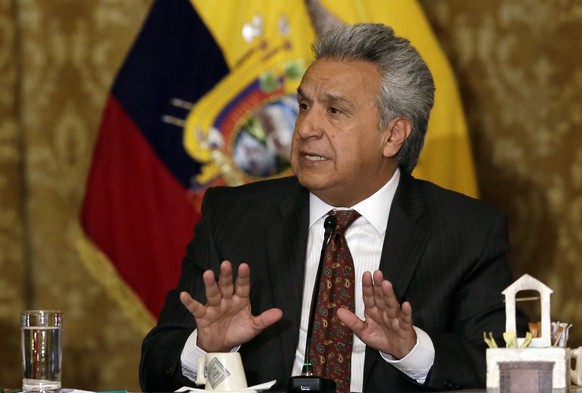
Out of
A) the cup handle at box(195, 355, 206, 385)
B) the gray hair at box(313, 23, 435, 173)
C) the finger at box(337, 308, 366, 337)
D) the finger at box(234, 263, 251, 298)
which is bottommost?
the cup handle at box(195, 355, 206, 385)

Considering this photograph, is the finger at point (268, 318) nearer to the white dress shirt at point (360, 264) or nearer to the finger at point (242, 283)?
the finger at point (242, 283)

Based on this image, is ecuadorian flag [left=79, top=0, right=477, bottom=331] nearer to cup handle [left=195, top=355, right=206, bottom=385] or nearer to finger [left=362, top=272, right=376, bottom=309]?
finger [left=362, top=272, right=376, bottom=309]

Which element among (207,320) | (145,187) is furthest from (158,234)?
(207,320)

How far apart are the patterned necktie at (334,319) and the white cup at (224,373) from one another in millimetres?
410

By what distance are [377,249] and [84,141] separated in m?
1.82

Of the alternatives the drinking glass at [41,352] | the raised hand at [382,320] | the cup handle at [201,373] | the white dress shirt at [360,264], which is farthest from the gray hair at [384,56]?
the drinking glass at [41,352]

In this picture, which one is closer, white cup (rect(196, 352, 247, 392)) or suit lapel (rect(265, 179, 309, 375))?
white cup (rect(196, 352, 247, 392))

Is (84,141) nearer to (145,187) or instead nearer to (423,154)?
(145,187)

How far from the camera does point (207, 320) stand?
7.68 ft

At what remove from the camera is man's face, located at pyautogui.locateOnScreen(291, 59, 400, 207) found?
8.91ft

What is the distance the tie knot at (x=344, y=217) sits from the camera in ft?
9.03

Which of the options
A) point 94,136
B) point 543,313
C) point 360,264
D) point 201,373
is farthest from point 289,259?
point 94,136

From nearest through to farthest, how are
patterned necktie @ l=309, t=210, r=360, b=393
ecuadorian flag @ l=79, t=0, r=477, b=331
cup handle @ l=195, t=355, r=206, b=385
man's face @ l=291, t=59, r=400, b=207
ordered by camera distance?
cup handle @ l=195, t=355, r=206, b=385 → patterned necktie @ l=309, t=210, r=360, b=393 → man's face @ l=291, t=59, r=400, b=207 → ecuadorian flag @ l=79, t=0, r=477, b=331

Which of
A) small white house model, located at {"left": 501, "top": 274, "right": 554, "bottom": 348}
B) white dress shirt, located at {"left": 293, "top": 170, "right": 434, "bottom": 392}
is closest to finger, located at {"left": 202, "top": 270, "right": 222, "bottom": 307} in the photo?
white dress shirt, located at {"left": 293, "top": 170, "right": 434, "bottom": 392}
